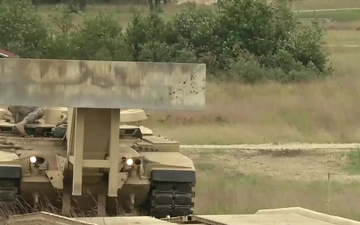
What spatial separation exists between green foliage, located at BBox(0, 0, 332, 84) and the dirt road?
9.68m

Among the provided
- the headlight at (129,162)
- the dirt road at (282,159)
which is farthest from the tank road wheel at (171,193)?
the dirt road at (282,159)

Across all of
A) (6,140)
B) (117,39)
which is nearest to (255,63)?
(117,39)

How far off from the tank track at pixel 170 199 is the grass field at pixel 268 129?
170 centimetres

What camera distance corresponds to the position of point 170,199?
1002 cm

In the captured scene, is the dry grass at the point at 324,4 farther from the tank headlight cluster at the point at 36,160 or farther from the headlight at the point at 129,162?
the headlight at the point at 129,162

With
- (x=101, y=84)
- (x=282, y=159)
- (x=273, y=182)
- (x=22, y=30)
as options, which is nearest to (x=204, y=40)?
(x=22, y=30)

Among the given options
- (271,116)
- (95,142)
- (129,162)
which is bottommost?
(271,116)

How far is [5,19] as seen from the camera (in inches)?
1250

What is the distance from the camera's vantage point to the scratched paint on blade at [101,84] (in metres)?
7.37

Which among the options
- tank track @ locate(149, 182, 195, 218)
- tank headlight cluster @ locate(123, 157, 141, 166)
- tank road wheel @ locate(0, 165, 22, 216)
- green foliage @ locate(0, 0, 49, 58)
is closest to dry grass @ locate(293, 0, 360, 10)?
green foliage @ locate(0, 0, 49, 58)

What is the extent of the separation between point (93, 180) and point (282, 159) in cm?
1083

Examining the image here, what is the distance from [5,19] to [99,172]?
2320 cm

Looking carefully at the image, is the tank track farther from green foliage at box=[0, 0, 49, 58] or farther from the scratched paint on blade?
green foliage at box=[0, 0, 49, 58]

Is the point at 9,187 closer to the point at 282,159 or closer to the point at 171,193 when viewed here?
the point at 171,193
